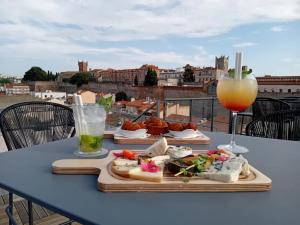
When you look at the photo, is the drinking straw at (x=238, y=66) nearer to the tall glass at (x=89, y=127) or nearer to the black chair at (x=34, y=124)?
the tall glass at (x=89, y=127)

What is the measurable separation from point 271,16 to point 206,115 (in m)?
3.62

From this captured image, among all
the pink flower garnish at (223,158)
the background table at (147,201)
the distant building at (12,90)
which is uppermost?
the distant building at (12,90)

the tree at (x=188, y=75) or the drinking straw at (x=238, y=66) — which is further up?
the tree at (x=188, y=75)

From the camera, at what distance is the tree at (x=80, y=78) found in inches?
1225

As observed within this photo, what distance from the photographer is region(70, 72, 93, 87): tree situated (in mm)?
31125

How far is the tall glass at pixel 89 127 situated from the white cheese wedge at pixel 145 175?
28 centimetres

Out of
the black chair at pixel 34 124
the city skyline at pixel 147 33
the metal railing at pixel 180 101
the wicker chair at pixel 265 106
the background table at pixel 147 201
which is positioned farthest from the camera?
the city skyline at pixel 147 33

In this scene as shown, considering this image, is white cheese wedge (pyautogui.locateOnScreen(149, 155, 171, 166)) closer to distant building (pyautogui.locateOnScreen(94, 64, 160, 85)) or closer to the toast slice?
the toast slice

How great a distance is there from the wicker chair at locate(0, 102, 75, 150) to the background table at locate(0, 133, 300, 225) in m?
0.54

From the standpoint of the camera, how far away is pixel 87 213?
0.50 meters

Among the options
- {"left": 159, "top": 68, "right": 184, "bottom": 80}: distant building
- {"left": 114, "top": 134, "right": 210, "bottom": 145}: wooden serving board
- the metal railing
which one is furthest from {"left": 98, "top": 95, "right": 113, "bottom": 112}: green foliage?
{"left": 159, "top": 68, "right": 184, "bottom": 80}: distant building

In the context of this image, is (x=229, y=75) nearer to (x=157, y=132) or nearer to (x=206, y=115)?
(x=157, y=132)

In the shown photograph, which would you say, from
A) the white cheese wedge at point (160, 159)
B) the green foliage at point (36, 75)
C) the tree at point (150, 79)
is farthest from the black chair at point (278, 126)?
the green foliage at point (36, 75)

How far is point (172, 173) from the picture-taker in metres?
0.68
